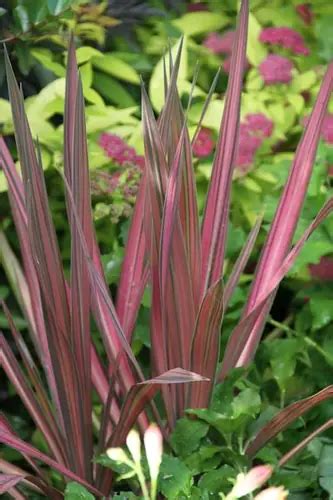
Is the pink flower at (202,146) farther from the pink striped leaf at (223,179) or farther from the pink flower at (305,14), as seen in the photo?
the pink flower at (305,14)

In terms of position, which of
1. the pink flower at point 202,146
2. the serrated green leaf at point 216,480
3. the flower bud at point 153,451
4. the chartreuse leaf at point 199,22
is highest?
the chartreuse leaf at point 199,22

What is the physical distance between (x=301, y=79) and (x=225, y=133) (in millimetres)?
557

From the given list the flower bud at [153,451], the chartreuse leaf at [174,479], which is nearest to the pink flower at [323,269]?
the chartreuse leaf at [174,479]

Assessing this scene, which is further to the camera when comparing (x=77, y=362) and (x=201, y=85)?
(x=201, y=85)

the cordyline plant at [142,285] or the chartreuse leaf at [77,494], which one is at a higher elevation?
the cordyline plant at [142,285]

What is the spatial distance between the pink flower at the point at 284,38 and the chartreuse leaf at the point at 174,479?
1.11m

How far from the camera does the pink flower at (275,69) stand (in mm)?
2027

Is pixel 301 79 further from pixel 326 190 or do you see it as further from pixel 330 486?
pixel 330 486

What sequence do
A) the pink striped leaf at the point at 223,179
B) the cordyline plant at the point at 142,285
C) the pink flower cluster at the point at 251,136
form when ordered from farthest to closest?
the pink flower cluster at the point at 251,136
the pink striped leaf at the point at 223,179
the cordyline plant at the point at 142,285

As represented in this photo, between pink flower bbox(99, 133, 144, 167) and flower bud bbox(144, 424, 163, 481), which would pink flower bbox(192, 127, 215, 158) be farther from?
flower bud bbox(144, 424, 163, 481)

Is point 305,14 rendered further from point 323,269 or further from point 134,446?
point 134,446

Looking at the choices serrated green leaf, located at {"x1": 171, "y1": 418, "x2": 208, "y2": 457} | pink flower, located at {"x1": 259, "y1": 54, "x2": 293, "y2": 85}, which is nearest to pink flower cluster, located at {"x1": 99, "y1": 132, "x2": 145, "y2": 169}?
pink flower, located at {"x1": 259, "y1": 54, "x2": 293, "y2": 85}

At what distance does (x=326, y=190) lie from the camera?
1954 millimetres

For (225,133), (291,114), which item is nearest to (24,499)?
(225,133)
